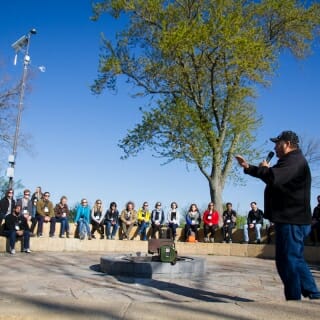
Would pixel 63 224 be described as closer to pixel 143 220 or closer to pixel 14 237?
pixel 14 237

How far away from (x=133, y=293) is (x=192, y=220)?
10124 millimetres

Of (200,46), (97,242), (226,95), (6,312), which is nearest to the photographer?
(6,312)

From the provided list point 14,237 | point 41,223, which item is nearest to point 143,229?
point 41,223

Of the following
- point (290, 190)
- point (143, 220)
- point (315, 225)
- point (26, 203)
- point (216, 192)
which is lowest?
point (290, 190)

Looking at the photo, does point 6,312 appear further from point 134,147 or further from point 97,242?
point 134,147

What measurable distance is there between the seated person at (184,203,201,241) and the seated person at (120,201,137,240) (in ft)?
6.62

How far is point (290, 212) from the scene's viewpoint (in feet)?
15.6

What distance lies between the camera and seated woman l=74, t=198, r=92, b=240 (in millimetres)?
16578

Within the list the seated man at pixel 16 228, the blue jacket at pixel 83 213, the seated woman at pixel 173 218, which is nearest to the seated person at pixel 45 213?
the blue jacket at pixel 83 213

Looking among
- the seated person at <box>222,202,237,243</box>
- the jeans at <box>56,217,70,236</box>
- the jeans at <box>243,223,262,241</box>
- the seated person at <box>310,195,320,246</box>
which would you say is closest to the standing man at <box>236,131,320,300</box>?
the seated person at <box>310,195,320,246</box>

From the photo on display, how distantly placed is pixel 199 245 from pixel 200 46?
7.92 meters

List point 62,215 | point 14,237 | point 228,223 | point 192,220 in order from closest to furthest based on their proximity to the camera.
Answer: point 14,237, point 62,215, point 228,223, point 192,220

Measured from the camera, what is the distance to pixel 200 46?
18.5 metres

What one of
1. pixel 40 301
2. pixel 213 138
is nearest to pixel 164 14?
pixel 213 138
